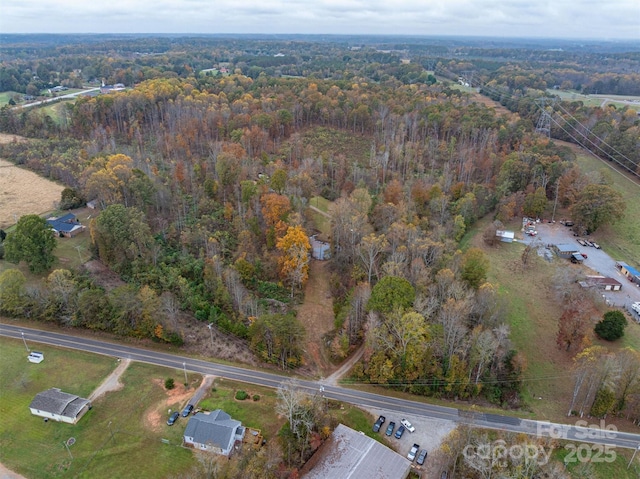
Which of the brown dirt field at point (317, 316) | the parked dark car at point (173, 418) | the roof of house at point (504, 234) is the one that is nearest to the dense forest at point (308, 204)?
the brown dirt field at point (317, 316)

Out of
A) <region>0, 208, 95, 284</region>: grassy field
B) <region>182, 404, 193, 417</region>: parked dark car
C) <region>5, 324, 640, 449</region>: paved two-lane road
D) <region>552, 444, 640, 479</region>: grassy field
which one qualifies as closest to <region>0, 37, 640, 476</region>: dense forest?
<region>5, 324, 640, 449</region>: paved two-lane road

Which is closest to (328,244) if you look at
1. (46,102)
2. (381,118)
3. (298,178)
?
(298,178)

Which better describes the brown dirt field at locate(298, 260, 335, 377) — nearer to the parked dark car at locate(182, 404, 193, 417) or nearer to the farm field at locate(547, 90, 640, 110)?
the parked dark car at locate(182, 404, 193, 417)

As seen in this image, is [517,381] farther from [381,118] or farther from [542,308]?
[381,118]

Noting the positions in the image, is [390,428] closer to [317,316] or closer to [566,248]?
[317,316]

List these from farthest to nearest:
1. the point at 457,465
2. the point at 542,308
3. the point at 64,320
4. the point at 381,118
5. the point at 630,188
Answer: the point at 381,118
the point at 630,188
the point at 542,308
the point at 64,320
the point at 457,465

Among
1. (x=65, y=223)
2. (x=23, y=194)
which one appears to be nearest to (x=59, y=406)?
(x=65, y=223)
